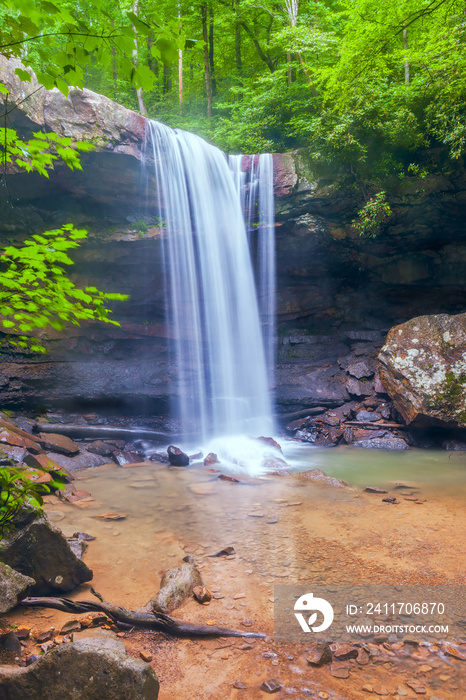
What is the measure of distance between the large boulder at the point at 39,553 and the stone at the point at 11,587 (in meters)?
0.32

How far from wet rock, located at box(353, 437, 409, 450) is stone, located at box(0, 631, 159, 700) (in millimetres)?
8634

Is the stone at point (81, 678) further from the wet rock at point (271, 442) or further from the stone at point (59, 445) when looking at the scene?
the wet rock at point (271, 442)

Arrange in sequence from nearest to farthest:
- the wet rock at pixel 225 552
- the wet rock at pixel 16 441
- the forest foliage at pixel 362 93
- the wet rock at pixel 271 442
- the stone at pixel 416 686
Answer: the stone at pixel 416 686 < the wet rock at pixel 225 552 < the wet rock at pixel 16 441 < the forest foliage at pixel 362 93 < the wet rock at pixel 271 442

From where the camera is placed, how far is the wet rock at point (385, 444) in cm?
936

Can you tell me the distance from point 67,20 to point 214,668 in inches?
132

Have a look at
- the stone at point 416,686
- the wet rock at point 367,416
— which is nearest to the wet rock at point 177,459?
the wet rock at point 367,416

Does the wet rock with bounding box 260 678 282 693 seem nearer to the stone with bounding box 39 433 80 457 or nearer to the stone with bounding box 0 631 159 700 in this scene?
the stone with bounding box 0 631 159 700

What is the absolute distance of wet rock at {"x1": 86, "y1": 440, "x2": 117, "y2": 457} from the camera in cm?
848

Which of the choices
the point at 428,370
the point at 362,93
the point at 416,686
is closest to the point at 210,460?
the point at 428,370

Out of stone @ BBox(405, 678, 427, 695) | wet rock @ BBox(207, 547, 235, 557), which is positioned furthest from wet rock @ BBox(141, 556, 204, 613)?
stone @ BBox(405, 678, 427, 695)

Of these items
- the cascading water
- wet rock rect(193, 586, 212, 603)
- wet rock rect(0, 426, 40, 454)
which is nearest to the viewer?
wet rock rect(193, 586, 212, 603)

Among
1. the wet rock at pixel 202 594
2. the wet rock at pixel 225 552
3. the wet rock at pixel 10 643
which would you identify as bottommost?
the wet rock at pixel 225 552

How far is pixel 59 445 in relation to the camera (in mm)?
7996

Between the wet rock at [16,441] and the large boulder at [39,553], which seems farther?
the wet rock at [16,441]
